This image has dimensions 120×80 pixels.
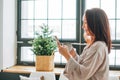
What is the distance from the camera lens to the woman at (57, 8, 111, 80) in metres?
1.67

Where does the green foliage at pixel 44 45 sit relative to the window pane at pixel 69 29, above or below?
below

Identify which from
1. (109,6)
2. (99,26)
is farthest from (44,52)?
(99,26)

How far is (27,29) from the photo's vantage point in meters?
3.97

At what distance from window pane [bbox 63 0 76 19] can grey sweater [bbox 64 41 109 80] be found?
215cm

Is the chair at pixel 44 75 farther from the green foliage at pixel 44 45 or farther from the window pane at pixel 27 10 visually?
the window pane at pixel 27 10

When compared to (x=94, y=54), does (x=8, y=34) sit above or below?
above

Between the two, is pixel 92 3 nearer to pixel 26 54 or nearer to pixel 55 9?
pixel 55 9

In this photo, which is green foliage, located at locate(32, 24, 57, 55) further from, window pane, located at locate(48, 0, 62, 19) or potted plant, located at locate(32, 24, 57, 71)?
window pane, located at locate(48, 0, 62, 19)

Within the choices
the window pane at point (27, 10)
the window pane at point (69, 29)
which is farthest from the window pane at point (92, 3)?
the window pane at point (27, 10)

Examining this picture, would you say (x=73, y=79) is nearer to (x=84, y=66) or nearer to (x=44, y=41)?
(x=84, y=66)

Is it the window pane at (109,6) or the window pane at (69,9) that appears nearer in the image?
the window pane at (109,6)

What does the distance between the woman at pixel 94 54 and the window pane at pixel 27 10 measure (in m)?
2.28

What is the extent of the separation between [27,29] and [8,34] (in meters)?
0.40

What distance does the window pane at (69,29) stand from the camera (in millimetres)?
3805
